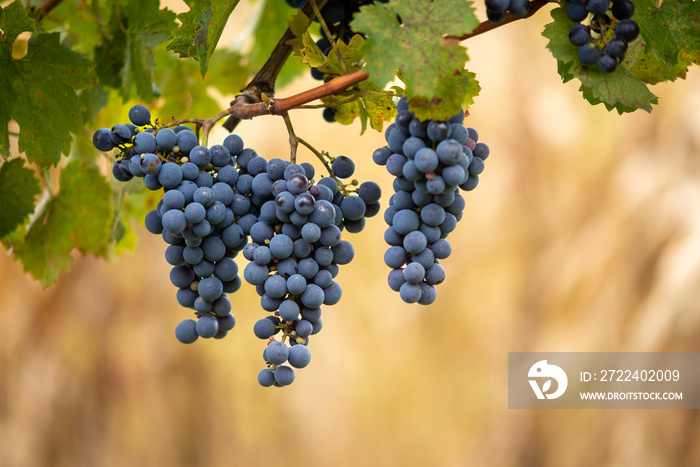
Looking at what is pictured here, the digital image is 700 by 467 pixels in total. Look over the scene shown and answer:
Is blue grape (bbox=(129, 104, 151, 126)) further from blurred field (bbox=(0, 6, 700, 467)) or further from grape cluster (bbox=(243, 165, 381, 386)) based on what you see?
blurred field (bbox=(0, 6, 700, 467))

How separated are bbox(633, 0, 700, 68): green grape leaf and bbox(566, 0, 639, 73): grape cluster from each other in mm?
54

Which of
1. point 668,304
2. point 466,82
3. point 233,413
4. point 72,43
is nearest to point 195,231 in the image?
point 466,82

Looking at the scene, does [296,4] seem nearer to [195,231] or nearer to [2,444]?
[195,231]

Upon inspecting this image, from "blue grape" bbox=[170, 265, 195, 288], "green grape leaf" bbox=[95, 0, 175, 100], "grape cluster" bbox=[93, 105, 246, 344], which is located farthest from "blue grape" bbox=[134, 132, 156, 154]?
"green grape leaf" bbox=[95, 0, 175, 100]

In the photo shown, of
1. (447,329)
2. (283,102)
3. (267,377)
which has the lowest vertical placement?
(447,329)

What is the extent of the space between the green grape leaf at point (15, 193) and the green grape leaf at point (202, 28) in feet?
1.12

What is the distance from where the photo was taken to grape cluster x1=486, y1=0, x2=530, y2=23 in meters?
0.40

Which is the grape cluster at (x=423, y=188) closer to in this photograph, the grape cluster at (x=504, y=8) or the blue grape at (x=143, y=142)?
the grape cluster at (x=504, y=8)

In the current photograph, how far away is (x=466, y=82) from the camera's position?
41cm

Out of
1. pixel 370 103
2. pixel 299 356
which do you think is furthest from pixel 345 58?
pixel 299 356

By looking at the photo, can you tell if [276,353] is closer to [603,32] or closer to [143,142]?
[143,142]

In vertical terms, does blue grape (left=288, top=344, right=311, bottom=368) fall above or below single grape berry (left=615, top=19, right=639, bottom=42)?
below

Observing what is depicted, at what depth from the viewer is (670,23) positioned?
0.49 m

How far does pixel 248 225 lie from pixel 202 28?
18cm
